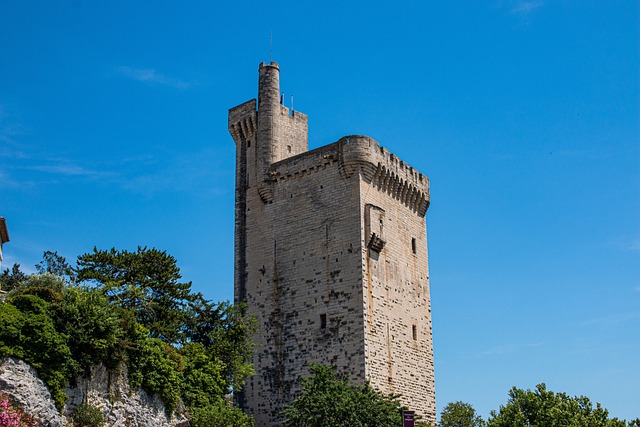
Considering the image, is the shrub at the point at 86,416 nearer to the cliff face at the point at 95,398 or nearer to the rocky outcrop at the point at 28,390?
the cliff face at the point at 95,398

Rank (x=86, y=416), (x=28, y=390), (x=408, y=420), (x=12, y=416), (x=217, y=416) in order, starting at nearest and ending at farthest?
(x=12, y=416) → (x=28, y=390) → (x=86, y=416) → (x=408, y=420) → (x=217, y=416)

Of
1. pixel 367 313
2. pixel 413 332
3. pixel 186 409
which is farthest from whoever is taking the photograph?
pixel 413 332

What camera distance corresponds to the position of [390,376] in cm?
3481

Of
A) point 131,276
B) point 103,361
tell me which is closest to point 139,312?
point 131,276

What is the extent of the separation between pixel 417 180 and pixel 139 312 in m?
15.5

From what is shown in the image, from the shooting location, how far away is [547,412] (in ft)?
123

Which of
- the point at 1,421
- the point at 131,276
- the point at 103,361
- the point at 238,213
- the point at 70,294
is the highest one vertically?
A: the point at 238,213

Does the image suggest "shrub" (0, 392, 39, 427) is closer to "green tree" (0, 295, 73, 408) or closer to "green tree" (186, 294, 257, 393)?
"green tree" (0, 295, 73, 408)

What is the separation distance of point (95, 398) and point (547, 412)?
21932 mm

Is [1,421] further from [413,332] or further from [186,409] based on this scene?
[413,332]

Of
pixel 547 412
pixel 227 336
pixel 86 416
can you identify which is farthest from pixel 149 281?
pixel 547 412

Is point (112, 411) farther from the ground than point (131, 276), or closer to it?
closer to it

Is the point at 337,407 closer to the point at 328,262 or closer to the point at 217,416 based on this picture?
the point at 217,416

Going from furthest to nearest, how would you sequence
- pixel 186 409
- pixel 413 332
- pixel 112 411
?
pixel 413 332
pixel 186 409
pixel 112 411
